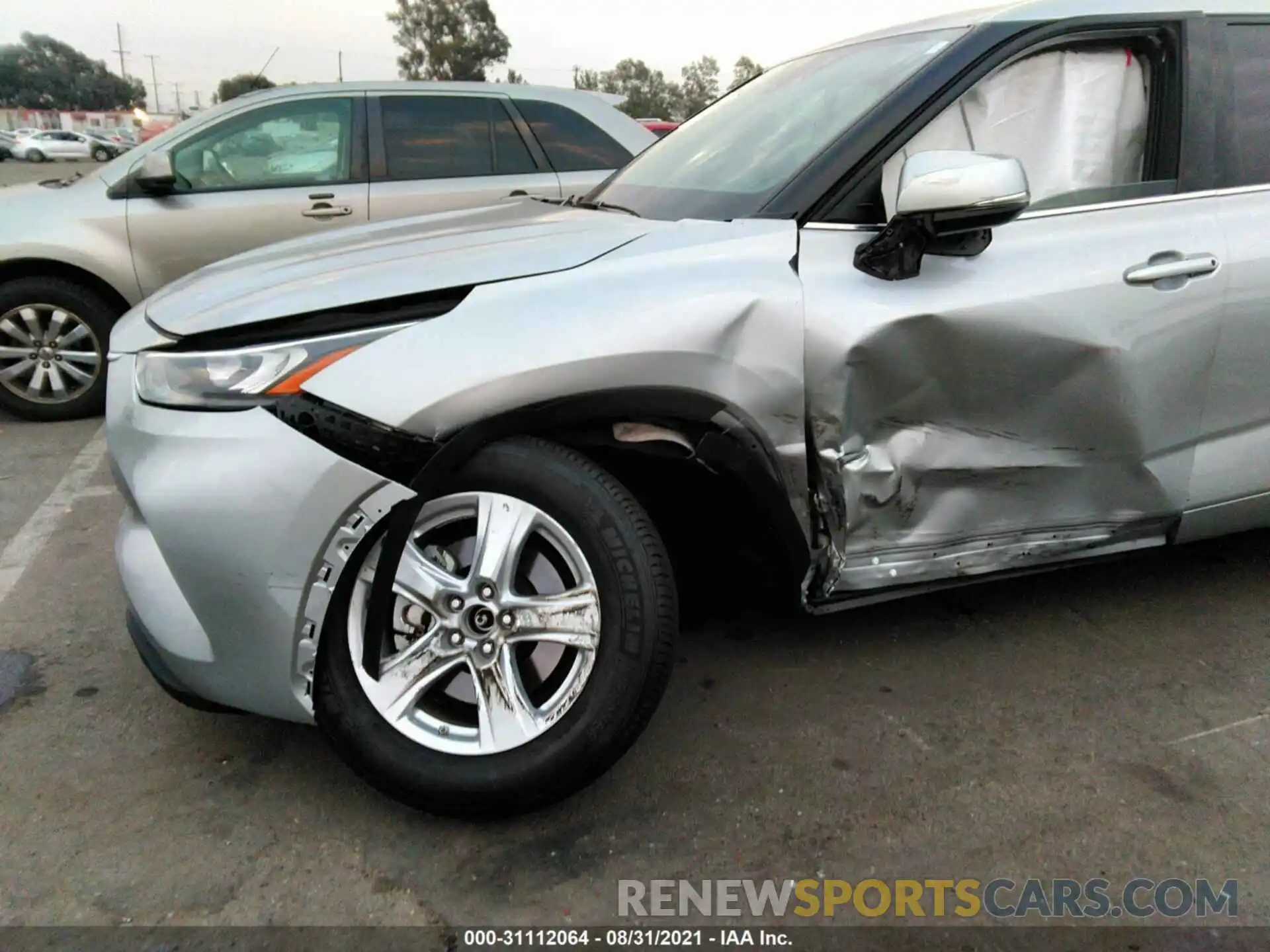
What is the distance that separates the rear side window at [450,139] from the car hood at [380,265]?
10.2 ft

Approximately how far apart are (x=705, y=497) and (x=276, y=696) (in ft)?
3.42

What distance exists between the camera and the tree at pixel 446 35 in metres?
66.9

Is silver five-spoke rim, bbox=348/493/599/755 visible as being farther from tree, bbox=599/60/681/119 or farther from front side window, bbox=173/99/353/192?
tree, bbox=599/60/681/119

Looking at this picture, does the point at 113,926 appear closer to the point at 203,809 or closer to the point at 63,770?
the point at 203,809

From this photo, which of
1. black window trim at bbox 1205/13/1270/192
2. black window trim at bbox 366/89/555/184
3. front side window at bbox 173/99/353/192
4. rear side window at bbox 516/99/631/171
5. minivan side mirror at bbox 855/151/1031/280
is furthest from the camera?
rear side window at bbox 516/99/631/171

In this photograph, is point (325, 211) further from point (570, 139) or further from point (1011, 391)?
point (1011, 391)

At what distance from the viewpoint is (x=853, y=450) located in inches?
93.6

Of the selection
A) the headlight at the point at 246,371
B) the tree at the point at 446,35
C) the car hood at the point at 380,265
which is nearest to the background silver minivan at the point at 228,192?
the car hood at the point at 380,265

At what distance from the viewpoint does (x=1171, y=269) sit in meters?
2.56

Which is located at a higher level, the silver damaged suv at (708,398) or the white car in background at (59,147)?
the white car in background at (59,147)

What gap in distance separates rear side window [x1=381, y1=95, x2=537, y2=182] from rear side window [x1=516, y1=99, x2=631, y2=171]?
132mm

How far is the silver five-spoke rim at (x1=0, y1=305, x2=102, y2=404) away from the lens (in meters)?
5.30

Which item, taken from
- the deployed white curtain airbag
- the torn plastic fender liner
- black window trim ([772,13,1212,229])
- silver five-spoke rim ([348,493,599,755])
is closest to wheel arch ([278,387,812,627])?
the torn plastic fender liner

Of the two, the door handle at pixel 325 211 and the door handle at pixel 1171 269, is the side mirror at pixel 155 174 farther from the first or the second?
the door handle at pixel 1171 269
